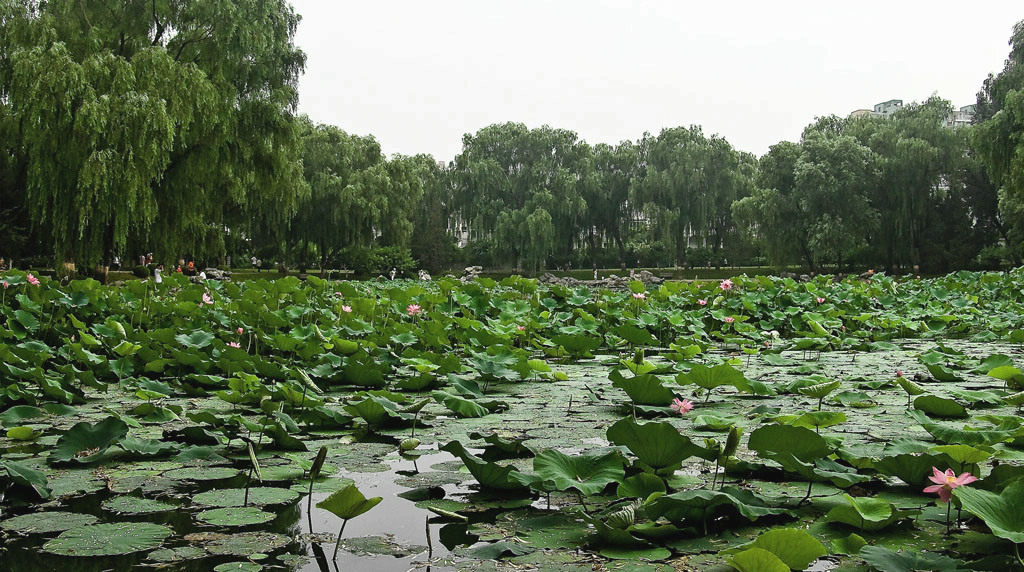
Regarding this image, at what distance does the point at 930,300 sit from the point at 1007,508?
7.24 meters


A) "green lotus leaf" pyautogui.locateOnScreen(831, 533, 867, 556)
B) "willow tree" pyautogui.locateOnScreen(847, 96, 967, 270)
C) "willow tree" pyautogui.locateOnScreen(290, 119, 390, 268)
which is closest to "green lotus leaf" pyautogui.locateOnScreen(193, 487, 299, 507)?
"green lotus leaf" pyautogui.locateOnScreen(831, 533, 867, 556)

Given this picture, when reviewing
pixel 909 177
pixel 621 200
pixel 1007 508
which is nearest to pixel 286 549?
pixel 1007 508

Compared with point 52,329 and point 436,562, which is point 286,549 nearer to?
point 436,562

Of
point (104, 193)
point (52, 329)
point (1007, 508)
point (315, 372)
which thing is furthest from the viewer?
point (104, 193)

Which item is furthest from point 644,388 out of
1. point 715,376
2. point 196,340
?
point 196,340

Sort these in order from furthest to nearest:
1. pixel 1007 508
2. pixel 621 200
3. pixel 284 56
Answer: pixel 621 200 → pixel 284 56 → pixel 1007 508

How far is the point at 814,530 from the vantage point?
3.68ft

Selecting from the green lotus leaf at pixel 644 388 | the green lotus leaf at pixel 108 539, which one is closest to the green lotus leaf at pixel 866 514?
the green lotus leaf at pixel 644 388

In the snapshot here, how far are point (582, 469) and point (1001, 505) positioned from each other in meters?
0.63

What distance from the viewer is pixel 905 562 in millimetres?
909

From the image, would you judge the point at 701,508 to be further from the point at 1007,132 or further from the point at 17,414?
the point at 1007,132

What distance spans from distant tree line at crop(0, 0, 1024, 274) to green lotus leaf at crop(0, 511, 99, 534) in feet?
29.3

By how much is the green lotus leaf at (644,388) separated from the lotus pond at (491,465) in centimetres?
1

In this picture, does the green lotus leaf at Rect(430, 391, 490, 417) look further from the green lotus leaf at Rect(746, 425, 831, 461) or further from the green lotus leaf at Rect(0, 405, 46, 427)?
the green lotus leaf at Rect(0, 405, 46, 427)
